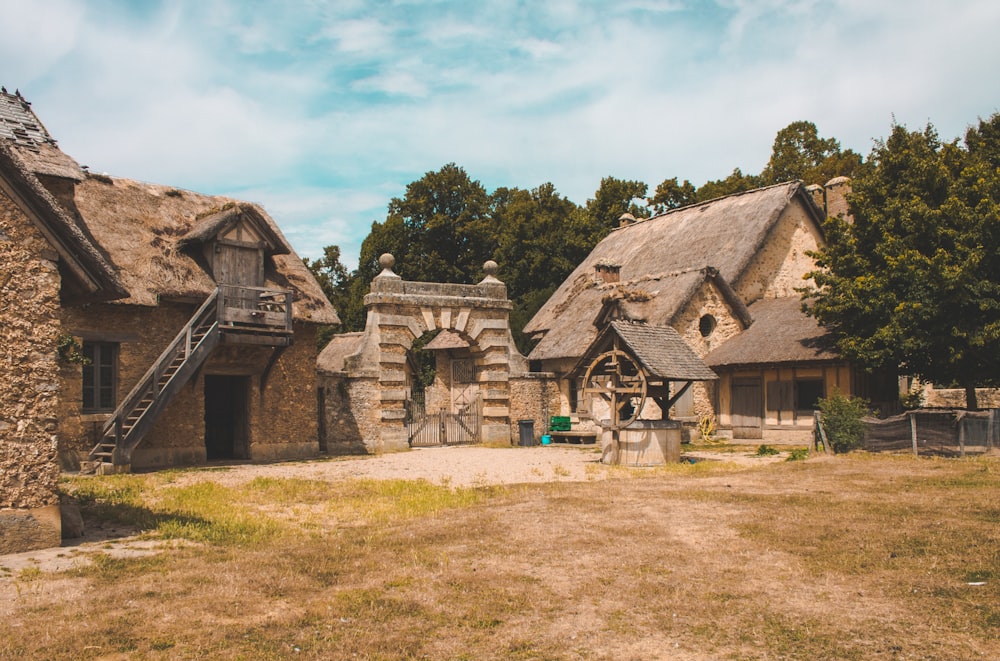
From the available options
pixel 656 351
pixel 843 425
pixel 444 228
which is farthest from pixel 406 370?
pixel 444 228

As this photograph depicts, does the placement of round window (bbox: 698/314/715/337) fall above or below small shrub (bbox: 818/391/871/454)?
above

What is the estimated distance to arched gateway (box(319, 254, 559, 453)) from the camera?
943 inches

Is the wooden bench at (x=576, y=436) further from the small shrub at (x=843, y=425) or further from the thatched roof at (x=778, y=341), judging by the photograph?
the small shrub at (x=843, y=425)

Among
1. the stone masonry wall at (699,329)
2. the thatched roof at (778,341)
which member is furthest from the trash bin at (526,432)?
the thatched roof at (778,341)

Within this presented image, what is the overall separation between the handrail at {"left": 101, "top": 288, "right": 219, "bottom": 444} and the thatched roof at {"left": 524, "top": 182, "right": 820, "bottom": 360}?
13032mm

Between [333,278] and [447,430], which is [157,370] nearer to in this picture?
[447,430]

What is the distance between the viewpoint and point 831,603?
6781 millimetres

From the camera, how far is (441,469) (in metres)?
18.3

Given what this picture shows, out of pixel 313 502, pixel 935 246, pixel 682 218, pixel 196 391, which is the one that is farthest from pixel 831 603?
pixel 682 218

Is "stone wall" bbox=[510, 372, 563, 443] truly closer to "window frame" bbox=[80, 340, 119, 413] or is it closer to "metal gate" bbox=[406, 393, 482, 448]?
"metal gate" bbox=[406, 393, 482, 448]

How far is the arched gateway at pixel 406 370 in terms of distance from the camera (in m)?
24.0

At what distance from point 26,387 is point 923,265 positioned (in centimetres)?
1805

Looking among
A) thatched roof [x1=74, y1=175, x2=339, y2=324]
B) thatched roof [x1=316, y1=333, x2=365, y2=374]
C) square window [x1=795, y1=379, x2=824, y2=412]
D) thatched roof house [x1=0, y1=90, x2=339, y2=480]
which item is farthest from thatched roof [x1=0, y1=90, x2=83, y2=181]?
square window [x1=795, y1=379, x2=824, y2=412]

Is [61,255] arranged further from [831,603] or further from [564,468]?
[564,468]
